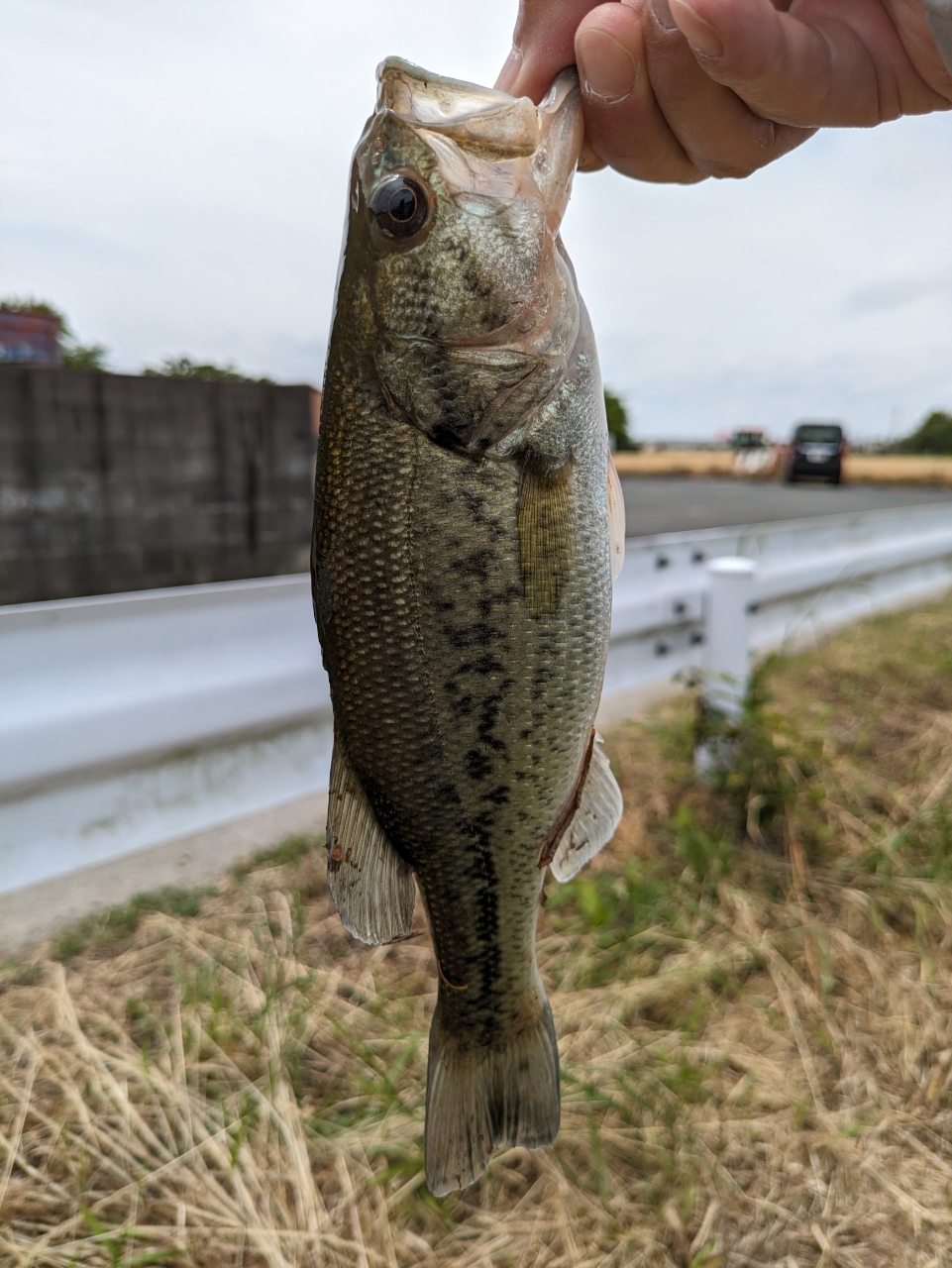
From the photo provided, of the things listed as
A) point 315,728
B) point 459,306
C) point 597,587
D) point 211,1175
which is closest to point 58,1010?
point 211,1175

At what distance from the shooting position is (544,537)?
4.29 feet

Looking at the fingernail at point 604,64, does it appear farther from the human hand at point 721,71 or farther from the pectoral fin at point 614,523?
the pectoral fin at point 614,523

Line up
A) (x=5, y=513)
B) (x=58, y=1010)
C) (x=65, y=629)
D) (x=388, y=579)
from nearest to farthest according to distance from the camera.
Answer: (x=388, y=579), (x=65, y=629), (x=58, y=1010), (x=5, y=513)

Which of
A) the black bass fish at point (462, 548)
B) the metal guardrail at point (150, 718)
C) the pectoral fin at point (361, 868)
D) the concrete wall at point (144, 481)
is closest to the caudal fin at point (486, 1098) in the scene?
the black bass fish at point (462, 548)

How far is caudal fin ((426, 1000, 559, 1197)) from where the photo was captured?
1347 millimetres

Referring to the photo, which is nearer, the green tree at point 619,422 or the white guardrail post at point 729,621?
the white guardrail post at point 729,621

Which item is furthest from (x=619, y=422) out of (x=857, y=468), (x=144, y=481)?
(x=144, y=481)

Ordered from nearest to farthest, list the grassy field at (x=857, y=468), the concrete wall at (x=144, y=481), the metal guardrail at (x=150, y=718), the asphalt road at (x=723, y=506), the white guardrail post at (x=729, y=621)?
1. the metal guardrail at (x=150, y=718)
2. the white guardrail post at (x=729, y=621)
3. the concrete wall at (x=144, y=481)
4. the asphalt road at (x=723, y=506)
5. the grassy field at (x=857, y=468)

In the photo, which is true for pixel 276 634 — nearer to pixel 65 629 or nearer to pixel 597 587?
pixel 65 629

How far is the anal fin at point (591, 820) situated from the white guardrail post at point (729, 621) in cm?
238

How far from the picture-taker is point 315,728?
268cm

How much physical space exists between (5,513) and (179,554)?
1.40 m

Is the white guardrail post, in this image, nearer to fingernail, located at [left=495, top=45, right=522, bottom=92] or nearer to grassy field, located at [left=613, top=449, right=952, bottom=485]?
fingernail, located at [left=495, top=45, right=522, bottom=92]

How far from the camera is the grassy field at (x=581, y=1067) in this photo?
199 cm
